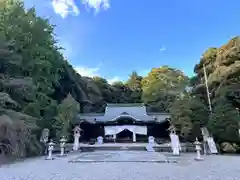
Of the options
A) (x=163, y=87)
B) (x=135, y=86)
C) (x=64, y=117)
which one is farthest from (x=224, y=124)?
(x=135, y=86)

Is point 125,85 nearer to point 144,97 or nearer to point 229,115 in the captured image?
point 144,97

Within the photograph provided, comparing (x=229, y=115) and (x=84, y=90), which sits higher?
(x=84, y=90)

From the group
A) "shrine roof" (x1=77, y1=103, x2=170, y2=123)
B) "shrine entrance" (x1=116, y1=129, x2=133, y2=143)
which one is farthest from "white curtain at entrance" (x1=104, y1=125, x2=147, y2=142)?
"shrine entrance" (x1=116, y1=129, x2=133, y2=143)

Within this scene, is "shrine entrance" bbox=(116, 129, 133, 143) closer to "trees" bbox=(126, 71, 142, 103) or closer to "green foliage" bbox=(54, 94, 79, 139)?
"green foliage" bbox=(54, 94, 79, 139)

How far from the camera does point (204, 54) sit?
20.1 m

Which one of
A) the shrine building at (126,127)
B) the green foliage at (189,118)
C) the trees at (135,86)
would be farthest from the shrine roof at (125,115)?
the trees at (135,86)

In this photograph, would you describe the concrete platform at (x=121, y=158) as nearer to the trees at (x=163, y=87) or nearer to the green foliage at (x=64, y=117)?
the green foliage at (x=64, y=117)

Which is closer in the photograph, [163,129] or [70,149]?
[70,149]

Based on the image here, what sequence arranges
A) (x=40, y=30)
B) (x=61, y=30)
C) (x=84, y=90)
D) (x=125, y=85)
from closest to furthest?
(x=40, y=30) < (x=61, y=30) < (x=84, y=90) < (x=125, y=85)

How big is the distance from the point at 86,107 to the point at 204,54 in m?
13.5

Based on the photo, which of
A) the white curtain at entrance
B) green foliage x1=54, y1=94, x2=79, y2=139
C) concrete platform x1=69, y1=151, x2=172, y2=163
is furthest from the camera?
the white curtain at entrance

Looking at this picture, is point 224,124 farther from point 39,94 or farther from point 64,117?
point 39,94

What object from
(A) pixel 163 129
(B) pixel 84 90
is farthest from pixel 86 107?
(A) pixel 163 129

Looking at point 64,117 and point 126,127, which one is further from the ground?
point 64,117
